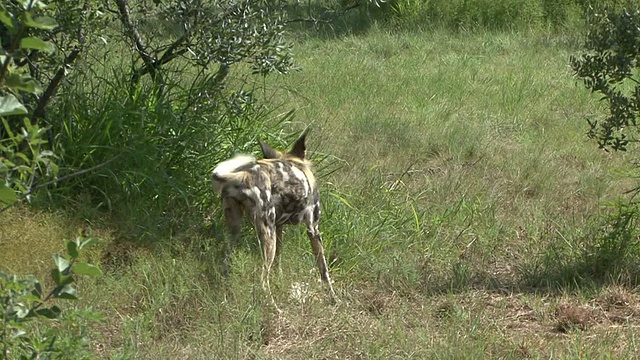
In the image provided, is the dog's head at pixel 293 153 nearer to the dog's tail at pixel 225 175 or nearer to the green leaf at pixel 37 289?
the dog's tail at pixel 225 175

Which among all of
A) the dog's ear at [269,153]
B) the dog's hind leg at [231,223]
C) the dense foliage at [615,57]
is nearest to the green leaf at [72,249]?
the dog's hind leg at [231,223]

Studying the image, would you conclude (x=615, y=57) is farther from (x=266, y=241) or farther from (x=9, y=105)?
(x=9, y=105)

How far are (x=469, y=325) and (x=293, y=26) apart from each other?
9887mm

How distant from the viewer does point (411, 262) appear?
5.97 metres

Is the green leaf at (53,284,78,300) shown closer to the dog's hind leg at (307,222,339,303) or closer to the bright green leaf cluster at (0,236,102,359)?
the bright green leaf cluster at (0,236,102,359)

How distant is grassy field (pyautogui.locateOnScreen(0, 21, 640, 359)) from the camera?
16.0 ft

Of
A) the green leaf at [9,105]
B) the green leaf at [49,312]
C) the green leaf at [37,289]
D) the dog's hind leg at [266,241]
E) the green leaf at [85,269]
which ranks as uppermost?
the green leaf at [9,105]

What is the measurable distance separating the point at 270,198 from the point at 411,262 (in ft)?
3.43

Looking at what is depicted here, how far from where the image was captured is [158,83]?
6703mm

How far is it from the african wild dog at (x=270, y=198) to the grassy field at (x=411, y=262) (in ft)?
0.48

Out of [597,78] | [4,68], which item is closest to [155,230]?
[597,78]

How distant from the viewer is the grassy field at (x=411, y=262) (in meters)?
4.86

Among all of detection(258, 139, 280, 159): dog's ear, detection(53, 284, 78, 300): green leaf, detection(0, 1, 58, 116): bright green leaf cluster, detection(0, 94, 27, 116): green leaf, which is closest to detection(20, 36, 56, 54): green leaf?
detection(0, 1, 58, 116): bright green leaf cluster

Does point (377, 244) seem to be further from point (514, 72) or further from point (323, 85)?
point (514, 72)
